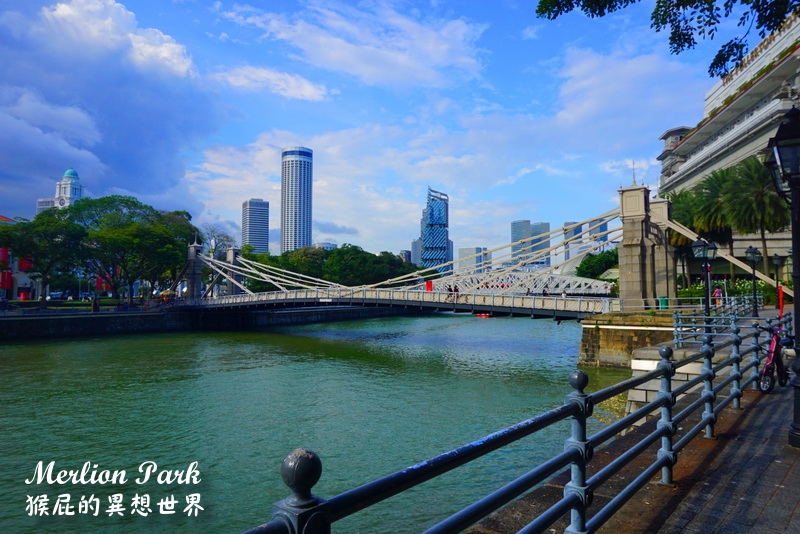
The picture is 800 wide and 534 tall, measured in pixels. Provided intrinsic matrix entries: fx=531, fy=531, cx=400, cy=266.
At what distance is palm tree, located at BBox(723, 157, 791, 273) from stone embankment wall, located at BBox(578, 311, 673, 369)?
12.1 meters

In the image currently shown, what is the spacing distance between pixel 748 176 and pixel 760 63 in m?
22.4

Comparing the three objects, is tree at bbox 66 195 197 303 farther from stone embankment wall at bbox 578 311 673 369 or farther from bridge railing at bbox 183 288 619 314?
stone embankment wall at bbox 578 311 673 369

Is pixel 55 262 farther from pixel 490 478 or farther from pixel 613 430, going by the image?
pixel 613 430

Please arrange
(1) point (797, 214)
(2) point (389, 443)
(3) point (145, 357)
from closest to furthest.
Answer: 1. (1) point (797, 214)
2. (2) point (389, 443)
3. (3) point (145, 357)

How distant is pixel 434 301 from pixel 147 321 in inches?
853

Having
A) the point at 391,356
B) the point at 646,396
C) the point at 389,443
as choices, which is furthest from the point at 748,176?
the point at 389,443

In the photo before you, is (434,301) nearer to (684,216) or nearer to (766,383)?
(684,216)

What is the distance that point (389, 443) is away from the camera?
34.4ft

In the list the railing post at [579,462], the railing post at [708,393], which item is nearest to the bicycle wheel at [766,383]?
the railing post at [708,393]

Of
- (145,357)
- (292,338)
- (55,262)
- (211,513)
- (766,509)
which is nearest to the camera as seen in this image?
(766,509)

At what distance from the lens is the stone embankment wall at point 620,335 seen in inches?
693

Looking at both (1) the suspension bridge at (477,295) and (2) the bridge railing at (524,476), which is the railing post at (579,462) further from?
(1) the suspension bridge at (477,295)

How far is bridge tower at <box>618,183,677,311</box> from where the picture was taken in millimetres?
21391

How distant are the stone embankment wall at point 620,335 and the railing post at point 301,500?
712 inches
